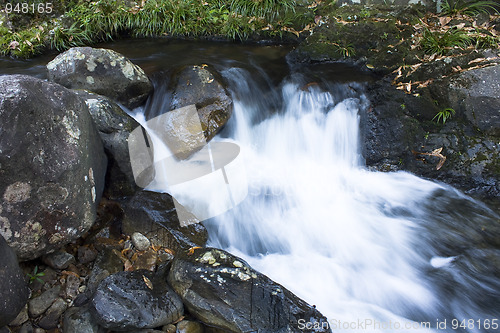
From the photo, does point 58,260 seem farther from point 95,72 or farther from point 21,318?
point 95,72

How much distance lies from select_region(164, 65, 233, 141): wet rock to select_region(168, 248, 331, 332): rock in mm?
2158

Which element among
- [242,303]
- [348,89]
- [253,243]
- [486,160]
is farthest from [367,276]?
[348,89]

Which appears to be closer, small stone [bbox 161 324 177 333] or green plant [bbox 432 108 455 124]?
small stone [bbox 161 324 177 333]

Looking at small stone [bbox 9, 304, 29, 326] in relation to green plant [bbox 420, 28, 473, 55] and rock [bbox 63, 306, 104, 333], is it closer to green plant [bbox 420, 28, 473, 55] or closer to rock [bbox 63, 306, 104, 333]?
rock [bbox 63, 306, 104, 333]

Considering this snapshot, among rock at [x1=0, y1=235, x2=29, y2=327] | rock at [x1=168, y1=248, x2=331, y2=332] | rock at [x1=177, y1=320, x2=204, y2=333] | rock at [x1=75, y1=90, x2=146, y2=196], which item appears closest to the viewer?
rock at [x1=0, y1=235, x2=29, y2=327]

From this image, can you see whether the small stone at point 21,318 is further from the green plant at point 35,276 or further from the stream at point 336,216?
the stream at point 336,216

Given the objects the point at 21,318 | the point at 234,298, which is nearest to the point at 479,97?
the point at 234,298

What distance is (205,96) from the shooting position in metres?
5.07

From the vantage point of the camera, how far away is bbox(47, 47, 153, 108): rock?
15.6 feet

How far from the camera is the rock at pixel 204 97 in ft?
16.3

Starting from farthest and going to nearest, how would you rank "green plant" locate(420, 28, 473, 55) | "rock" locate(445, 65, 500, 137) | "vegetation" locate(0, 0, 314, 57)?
"vegetation" locate(0, 0, 314, 57)
"green plant" locate(420, 28, 473, 55)
"rock" locate(445, 65, 500, 137)

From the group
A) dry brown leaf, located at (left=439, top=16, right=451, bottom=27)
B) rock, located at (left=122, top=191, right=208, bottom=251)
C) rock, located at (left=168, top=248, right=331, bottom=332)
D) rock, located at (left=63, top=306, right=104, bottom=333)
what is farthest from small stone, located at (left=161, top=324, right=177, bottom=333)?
dry brown leaf, located at (left=439, top=16, right=451, bottom=27)

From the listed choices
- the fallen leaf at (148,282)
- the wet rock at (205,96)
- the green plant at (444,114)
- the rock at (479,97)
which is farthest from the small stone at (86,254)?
the rock at (479,97)

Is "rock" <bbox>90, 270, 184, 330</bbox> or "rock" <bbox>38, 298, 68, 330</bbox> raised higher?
"rock" <bbox>90, 270, 184, 330</bbox>
